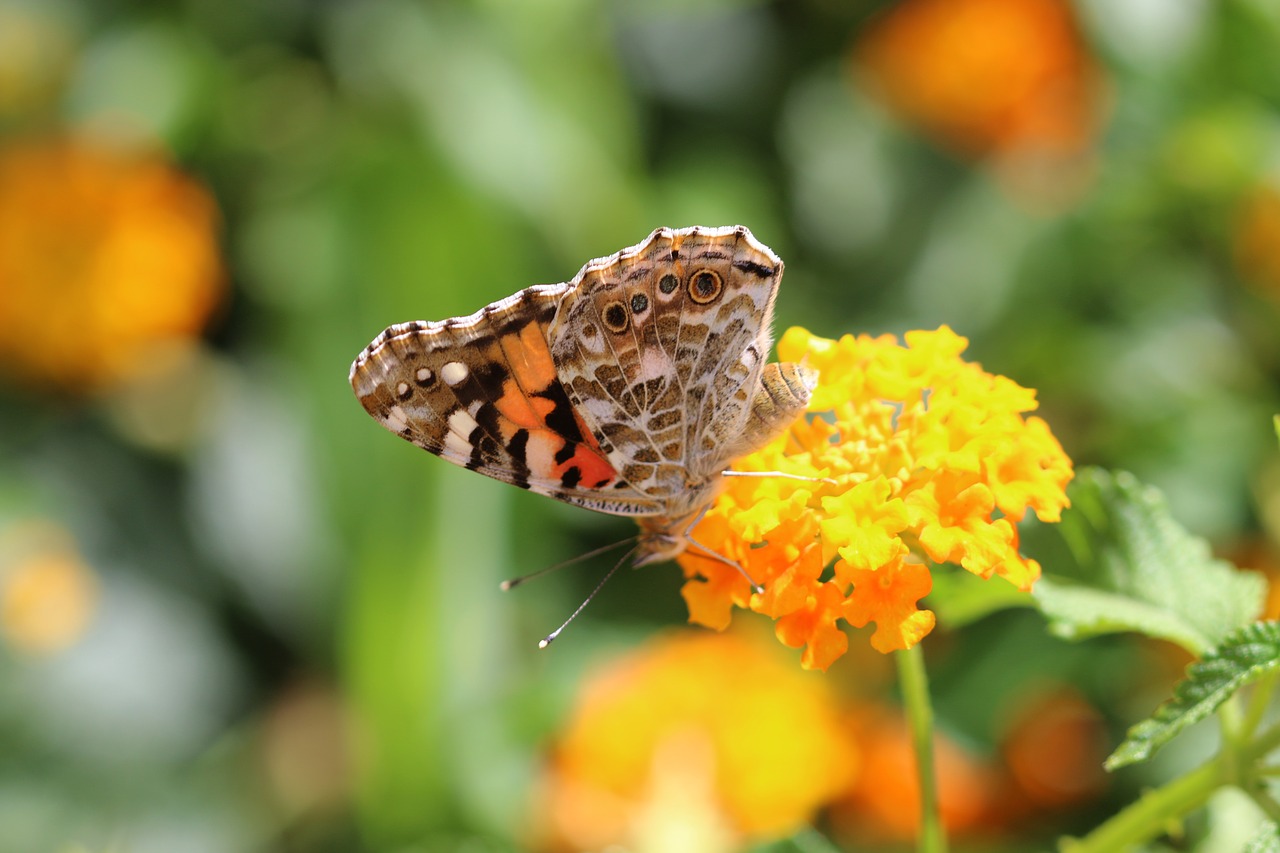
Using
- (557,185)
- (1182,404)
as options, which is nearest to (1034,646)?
(1182,404)

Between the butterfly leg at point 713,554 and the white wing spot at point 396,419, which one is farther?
the white wing spot at point 396,419

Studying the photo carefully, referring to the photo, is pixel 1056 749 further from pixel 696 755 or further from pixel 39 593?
pixel 39 593

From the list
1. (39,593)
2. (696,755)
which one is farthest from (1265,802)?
(39,593)

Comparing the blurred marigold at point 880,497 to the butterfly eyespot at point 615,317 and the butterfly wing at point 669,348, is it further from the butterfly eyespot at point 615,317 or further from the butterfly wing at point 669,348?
the butterfly eyespot at point 615,317

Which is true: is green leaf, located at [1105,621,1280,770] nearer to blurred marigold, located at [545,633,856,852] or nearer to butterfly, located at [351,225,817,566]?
butterfly, located at [351,225,817,566]

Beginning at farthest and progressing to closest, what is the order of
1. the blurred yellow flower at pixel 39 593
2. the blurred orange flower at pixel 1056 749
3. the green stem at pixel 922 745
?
the blurred yellow flower at pixel 39 593 < the blurred orange flower at pixel 1056 749 < the green stem at pixel 922 745

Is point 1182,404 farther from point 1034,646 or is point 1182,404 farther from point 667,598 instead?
point 667,598

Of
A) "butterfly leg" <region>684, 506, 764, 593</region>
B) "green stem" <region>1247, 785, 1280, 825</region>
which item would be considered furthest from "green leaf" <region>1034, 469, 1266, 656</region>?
"butterfly leg" <region>684, 506, 764, 593</region>

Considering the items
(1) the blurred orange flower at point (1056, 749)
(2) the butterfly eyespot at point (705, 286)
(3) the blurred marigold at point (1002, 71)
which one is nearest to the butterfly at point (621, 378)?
(2) the butterfly eyespot at point (705, 286)
